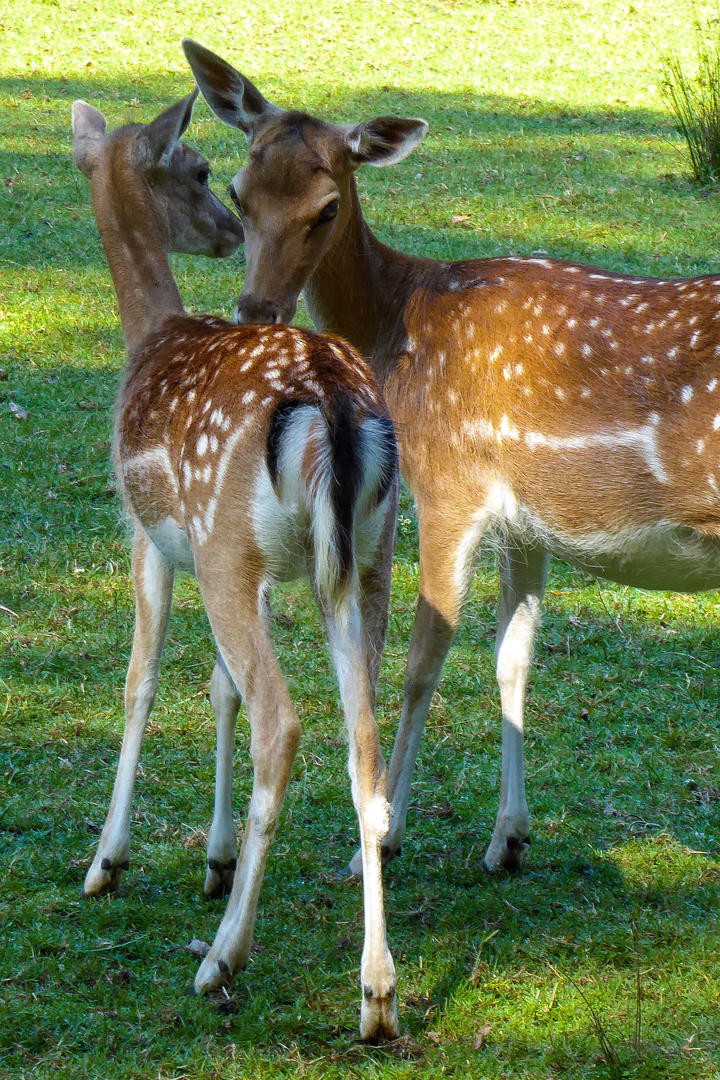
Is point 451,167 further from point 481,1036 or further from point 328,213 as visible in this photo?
point 481,1036

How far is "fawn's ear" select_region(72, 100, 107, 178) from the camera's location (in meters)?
4.65

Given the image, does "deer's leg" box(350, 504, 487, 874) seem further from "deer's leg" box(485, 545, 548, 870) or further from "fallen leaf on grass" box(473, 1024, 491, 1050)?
"fallen leaf on grass" box(473, 1024, 491, 1050)

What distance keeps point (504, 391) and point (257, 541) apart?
1264mm

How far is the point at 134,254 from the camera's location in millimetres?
4527

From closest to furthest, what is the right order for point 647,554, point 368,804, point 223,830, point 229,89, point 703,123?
point 368,804 → point 223,830 → point 647,554 → point 229,89 → point 703,123

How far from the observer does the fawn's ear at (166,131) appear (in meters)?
4.55

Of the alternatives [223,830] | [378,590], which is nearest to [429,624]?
[378,590]

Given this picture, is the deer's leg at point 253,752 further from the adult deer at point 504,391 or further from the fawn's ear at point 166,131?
the fawn's ear at point 166,131

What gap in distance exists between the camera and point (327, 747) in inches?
195

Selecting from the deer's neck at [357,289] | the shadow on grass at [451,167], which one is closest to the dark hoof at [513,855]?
the deer's neck at [357,289]

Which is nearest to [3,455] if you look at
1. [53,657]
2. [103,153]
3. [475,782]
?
[53,657]

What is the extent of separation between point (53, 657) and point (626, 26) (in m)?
14.7

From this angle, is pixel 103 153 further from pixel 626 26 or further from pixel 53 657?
pixel 626 26

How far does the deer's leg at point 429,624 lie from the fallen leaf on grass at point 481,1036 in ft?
2.99
